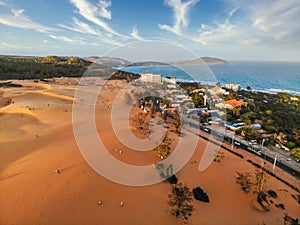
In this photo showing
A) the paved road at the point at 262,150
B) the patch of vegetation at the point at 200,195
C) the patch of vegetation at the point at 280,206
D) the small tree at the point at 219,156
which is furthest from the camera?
the paved road at the point at 262,150

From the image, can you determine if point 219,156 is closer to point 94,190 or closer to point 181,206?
point 181,206

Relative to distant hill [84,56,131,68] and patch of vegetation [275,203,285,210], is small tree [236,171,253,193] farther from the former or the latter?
distant hill [84,56,131,68]

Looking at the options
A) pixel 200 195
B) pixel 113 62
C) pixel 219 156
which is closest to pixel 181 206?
pixel 200 195

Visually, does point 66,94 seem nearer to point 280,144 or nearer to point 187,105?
point 187,105

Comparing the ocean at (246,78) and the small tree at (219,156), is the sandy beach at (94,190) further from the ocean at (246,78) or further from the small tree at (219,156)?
the ocean at (246,78)

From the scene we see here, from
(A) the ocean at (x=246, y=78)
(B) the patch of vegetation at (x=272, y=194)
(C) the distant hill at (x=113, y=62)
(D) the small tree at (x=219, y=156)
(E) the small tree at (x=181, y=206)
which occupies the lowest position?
(B) the patch of vegetation at (x=272, y=194)

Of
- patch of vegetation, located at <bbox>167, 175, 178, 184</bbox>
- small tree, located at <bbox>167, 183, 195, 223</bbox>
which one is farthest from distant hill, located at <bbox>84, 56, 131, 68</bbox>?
small tree, located at <bbox>167, 183, 195, 223</bbox>

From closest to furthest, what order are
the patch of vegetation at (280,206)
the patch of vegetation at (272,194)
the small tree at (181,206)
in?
1. the small tree at (181,206)
2. the patch of vegetation at (280,206)
3. the patch of vegetation at (272,194)

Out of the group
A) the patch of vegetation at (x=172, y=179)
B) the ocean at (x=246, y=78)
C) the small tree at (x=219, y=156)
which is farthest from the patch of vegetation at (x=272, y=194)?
the ocean at (x=246, y=78)

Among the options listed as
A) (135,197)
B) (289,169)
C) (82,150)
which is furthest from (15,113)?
(289,169)

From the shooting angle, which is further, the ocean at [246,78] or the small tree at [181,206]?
the ocean at [246,78]
